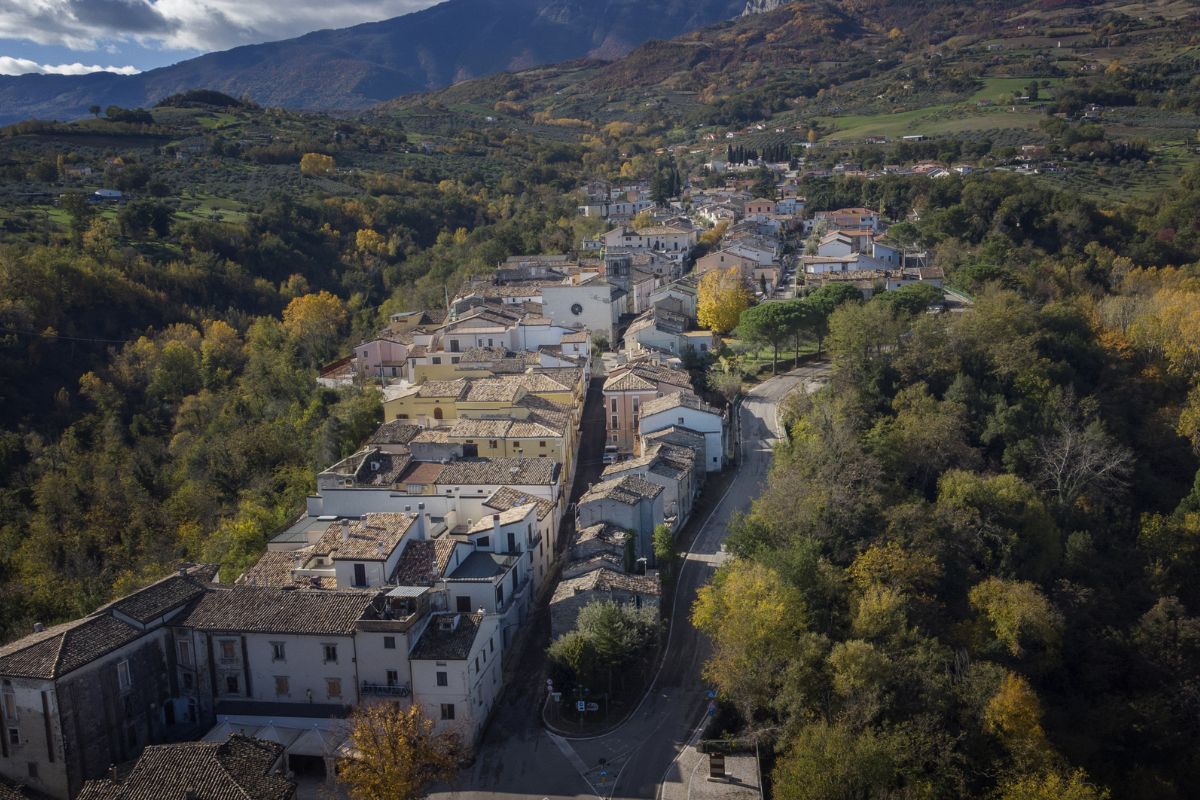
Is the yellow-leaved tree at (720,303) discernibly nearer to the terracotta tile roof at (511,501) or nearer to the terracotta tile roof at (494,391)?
the terracotta tile roof at (494,391)

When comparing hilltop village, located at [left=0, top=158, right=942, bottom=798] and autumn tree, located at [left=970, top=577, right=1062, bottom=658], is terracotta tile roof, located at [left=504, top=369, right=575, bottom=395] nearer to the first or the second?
hilltop village, located at [left=0, top=158, right=942, bottom=798]

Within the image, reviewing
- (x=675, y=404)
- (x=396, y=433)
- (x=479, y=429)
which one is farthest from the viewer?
(x=675, y=404)

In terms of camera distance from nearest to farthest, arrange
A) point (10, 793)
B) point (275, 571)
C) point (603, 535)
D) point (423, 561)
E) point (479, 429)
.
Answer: point (10, 793) → point (423, 561) → point (275, 571) → point (603, 535) → point (479, 429)

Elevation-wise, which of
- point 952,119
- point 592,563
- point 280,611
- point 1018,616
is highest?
point 952,119

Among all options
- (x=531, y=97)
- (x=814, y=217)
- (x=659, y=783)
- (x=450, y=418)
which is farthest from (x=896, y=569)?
(x=531, y=97)

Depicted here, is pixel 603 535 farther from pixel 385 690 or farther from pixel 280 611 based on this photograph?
pixel 280 611

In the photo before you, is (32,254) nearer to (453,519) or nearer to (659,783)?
(453,519)

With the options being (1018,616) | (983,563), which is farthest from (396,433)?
(1018,616)
